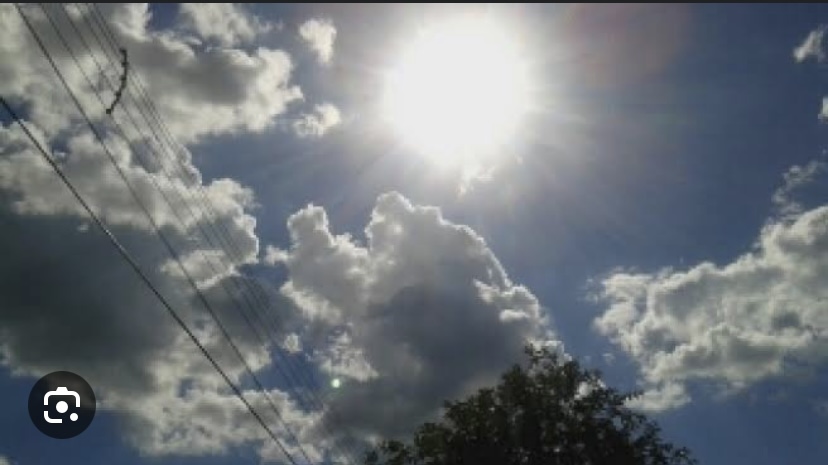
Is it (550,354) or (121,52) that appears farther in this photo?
(550,354)

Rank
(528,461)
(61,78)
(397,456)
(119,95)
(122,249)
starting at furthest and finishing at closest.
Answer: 1. (397,456)
2. (528,461)
3. (119,95)
4. (122,249)
5. (61,78)

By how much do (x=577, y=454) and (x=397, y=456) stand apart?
9.49m

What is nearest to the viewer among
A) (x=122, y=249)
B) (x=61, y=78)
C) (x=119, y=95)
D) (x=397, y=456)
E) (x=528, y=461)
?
(x=61, y=78)

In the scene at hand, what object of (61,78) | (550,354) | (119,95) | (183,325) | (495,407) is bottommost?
(183,325)

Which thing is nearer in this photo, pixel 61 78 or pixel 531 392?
pixel 61 78

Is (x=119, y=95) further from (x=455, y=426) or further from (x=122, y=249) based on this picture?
(x=455, y=426)

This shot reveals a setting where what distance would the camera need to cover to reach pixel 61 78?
12.8 m

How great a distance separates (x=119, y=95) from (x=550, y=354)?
108 feet

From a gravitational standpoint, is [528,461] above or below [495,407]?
below

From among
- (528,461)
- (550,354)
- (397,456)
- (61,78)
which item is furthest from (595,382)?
(61,78)

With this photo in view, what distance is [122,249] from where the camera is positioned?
46.4 ft

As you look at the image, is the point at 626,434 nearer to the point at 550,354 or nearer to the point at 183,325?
the point at 550,354

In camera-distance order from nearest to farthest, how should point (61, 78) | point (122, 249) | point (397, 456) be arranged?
point (61, 78) < point (122, 249) < point (397, 456)

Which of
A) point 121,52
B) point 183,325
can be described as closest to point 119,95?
point 121,52
